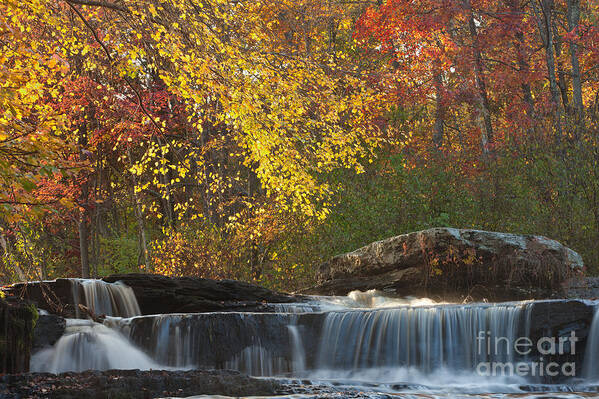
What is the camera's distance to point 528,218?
43.4ft

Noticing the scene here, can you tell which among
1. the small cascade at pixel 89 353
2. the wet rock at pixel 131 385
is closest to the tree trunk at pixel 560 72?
the small cascade at pixel 89 353

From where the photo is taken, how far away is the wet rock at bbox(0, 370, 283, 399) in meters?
5.88

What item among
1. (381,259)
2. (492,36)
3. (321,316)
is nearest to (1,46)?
(321,316)

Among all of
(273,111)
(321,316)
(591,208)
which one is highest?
(273,111)

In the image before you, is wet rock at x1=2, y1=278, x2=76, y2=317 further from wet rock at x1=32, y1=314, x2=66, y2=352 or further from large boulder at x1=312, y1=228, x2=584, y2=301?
large boulder at x1=312, y1=228, x2=584, y2=301

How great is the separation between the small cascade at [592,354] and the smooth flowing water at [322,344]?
0.05 ft

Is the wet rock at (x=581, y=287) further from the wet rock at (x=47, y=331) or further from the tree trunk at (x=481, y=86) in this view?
the tree trunk at (x=481, y=86)

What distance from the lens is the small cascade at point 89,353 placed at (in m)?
8.29

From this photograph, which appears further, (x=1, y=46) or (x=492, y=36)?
(x=492, y=36)

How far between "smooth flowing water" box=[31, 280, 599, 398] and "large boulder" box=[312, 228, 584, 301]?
3210 millimetres

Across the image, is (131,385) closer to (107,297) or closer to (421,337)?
(421,337)

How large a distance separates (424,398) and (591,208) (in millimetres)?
7706

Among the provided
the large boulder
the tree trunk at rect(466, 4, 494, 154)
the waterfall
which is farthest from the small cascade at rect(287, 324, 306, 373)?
the tree trunk at rect(466, 4, 494, 154)

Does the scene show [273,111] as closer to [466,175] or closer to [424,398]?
[424,398]
